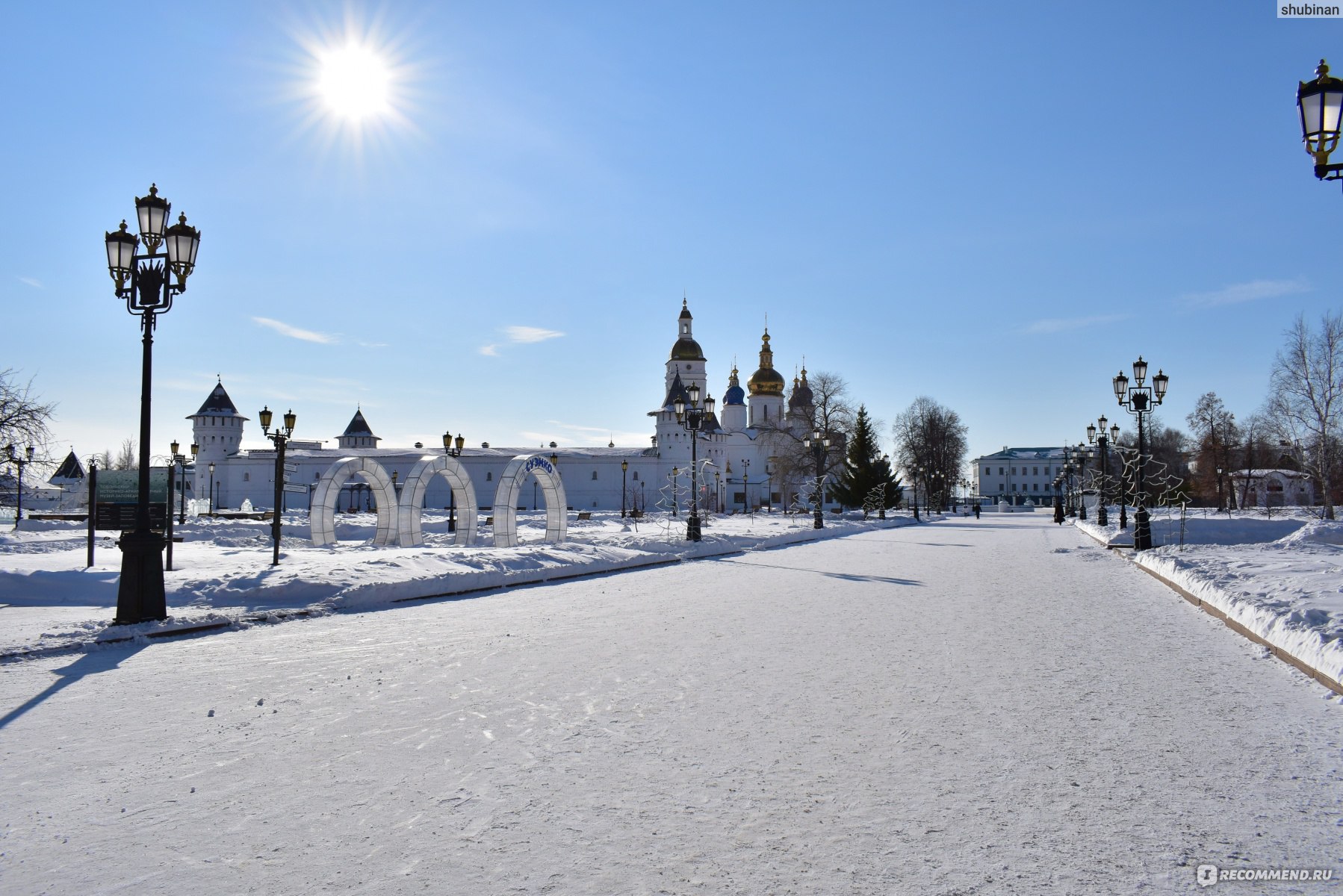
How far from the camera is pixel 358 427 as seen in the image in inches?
3327

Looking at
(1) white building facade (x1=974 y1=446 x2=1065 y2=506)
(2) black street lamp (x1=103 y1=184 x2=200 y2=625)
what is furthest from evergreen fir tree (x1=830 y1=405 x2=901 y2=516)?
(1) white building facade (x1=974 y1=446 x2=1065 y2=506)

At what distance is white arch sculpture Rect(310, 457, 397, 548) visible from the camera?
25.4 metres

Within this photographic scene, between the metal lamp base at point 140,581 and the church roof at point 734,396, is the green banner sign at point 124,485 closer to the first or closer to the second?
the metal lamp base at point 140,581

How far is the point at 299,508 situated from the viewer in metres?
73.8

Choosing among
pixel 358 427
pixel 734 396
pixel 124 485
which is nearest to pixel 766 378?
pixel 734 396

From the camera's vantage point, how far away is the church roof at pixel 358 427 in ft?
276

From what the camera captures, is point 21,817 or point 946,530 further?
point 946,530

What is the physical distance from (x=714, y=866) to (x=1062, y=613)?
29.2 feet

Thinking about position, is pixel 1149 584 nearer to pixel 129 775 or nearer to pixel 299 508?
pixel 129 775

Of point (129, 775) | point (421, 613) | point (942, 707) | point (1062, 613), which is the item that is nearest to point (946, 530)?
point (1062, 613)

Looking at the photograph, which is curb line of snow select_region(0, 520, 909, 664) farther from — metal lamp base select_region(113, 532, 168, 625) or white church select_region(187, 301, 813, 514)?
white church select_region(187, 301, 813, 514)

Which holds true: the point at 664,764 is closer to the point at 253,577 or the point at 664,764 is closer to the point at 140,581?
the point at 140,581

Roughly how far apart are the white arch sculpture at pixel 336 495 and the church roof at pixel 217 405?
58.2 metres

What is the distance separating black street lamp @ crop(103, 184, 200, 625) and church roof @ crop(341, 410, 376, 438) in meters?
76.7
